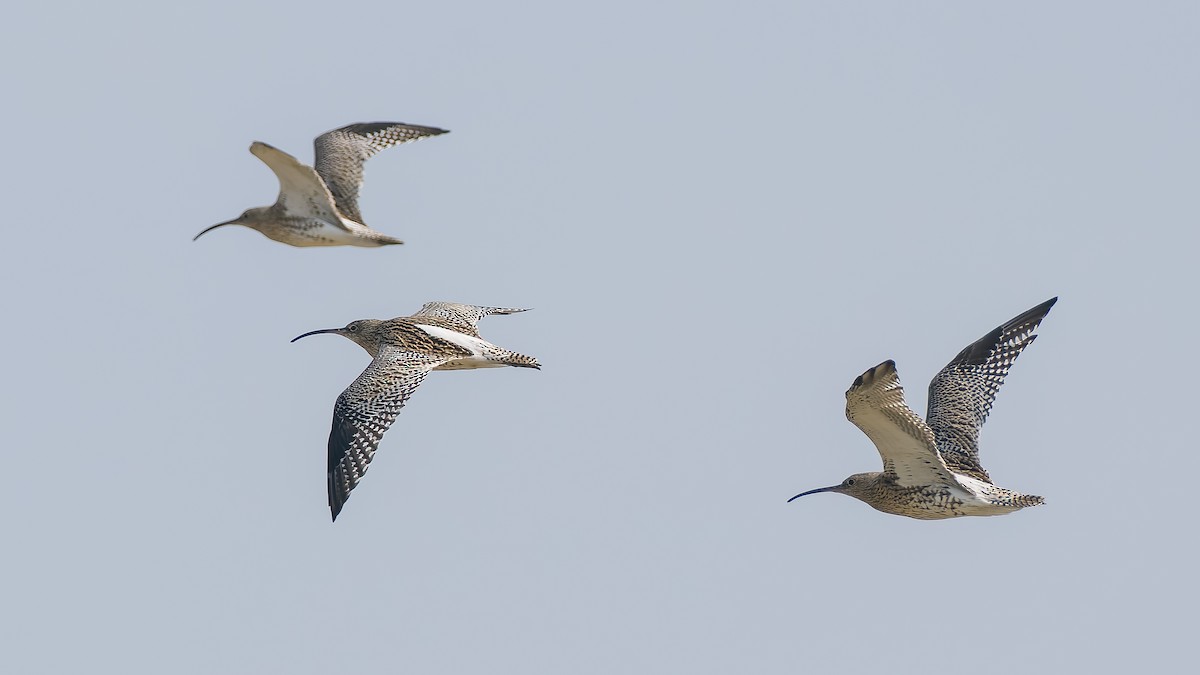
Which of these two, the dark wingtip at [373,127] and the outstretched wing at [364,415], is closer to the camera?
the outstretched wing at [364,415]

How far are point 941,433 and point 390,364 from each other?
247 inches

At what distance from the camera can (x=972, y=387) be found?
22.5 metres

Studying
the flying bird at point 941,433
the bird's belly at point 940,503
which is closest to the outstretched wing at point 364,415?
the flying bird at point 941,433

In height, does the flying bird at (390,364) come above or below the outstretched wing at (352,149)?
below

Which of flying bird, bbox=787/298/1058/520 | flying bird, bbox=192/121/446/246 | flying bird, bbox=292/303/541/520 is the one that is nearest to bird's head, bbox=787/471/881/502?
flying bird, bbox=787/298/1058/520

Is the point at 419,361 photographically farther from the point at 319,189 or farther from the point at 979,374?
the point at 979,374

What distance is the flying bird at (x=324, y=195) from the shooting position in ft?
75.5

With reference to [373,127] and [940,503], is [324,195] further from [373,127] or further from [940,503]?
[940,503]

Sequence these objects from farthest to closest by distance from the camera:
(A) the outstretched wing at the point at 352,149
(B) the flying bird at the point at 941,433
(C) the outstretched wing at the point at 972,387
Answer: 1. (A) the outstretched wing at the point at 352,149
2. (C) the outstretched wing at the point at 972,387
3. (B) the flying bird at the point at 941,433

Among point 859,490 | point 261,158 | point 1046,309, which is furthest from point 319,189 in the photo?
point 1046,309

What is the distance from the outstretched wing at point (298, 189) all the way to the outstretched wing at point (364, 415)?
2654 millimetres

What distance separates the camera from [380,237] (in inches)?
924

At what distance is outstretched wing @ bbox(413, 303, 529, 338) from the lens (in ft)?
79.7

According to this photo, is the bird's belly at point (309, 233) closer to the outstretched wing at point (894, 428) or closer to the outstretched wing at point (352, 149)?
the outstretched wing at point (352, 149)
